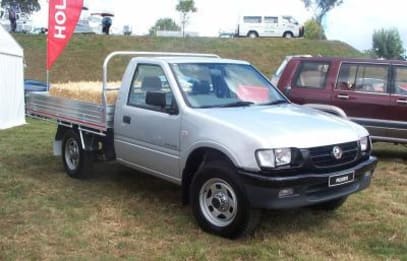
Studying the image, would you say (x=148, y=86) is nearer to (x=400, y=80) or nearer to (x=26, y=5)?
(x=400, y=80)

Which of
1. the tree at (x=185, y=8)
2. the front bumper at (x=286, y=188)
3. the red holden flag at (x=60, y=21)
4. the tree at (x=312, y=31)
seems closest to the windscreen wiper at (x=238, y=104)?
the front bumper at (x=286, y=188)

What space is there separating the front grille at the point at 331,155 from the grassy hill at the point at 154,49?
26.2 meters

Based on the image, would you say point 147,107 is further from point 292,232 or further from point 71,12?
point 71,12

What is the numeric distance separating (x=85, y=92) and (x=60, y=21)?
203 inches

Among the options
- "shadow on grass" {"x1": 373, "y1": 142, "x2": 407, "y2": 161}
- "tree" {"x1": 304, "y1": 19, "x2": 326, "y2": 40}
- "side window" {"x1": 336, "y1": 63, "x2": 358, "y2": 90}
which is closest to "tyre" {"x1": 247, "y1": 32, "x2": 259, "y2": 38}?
"tree" {"x1": 304, "y1": 19, "x2": 326, "y2": 40}

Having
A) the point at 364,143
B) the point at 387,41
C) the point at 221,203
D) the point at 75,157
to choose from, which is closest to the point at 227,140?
the point at 221,203

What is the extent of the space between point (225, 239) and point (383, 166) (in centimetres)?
467

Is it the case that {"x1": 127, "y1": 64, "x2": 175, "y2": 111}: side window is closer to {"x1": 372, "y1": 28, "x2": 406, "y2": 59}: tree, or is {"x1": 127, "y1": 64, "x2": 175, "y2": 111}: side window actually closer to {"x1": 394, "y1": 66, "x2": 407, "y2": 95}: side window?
{"x1": 394, "y1": 66, "x2": 407, "y2": 95}: side window

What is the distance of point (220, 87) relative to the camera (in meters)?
6.27

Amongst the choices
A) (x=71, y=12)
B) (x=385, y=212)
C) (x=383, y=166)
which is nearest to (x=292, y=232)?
(x=385, y=212)

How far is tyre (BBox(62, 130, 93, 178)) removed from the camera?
7.73 metres

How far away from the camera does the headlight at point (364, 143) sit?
572 centimetres

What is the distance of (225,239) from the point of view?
5.30 metres

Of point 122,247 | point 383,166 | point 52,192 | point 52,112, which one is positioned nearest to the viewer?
point 122,247
